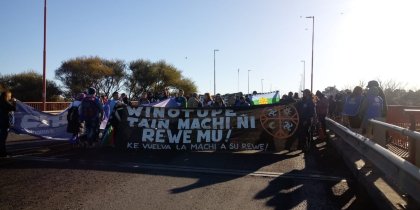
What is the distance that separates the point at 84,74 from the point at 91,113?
53.7m

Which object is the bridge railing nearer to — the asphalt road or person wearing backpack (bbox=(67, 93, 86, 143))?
the asphalt road

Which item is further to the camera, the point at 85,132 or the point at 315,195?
the point at 85,132

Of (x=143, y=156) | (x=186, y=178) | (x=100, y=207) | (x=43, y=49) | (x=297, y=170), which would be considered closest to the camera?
(x=100, y=207)

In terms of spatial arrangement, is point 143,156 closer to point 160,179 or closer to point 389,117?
point 160,179

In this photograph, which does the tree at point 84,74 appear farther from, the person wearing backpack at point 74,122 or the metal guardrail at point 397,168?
the metal guardrail at point 397,168

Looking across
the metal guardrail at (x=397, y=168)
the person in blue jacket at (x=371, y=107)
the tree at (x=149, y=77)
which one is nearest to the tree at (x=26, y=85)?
the tree at (x=149, y=77)

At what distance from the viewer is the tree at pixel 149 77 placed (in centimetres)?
7450

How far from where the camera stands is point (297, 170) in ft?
33.2

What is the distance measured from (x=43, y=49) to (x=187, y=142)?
19.9 m

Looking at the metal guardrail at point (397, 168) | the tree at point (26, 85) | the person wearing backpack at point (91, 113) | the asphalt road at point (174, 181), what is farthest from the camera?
the tree at point (26, 85)

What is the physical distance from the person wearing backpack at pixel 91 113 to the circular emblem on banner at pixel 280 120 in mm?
4545

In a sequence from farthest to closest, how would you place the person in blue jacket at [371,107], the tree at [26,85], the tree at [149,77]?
the tree at [149,77] → the tree at [26,85] → the person in blue jacket at [371,107]

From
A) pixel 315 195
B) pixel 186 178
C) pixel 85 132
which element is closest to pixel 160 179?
pixel 186 178

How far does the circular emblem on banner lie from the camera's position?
1302 cm
